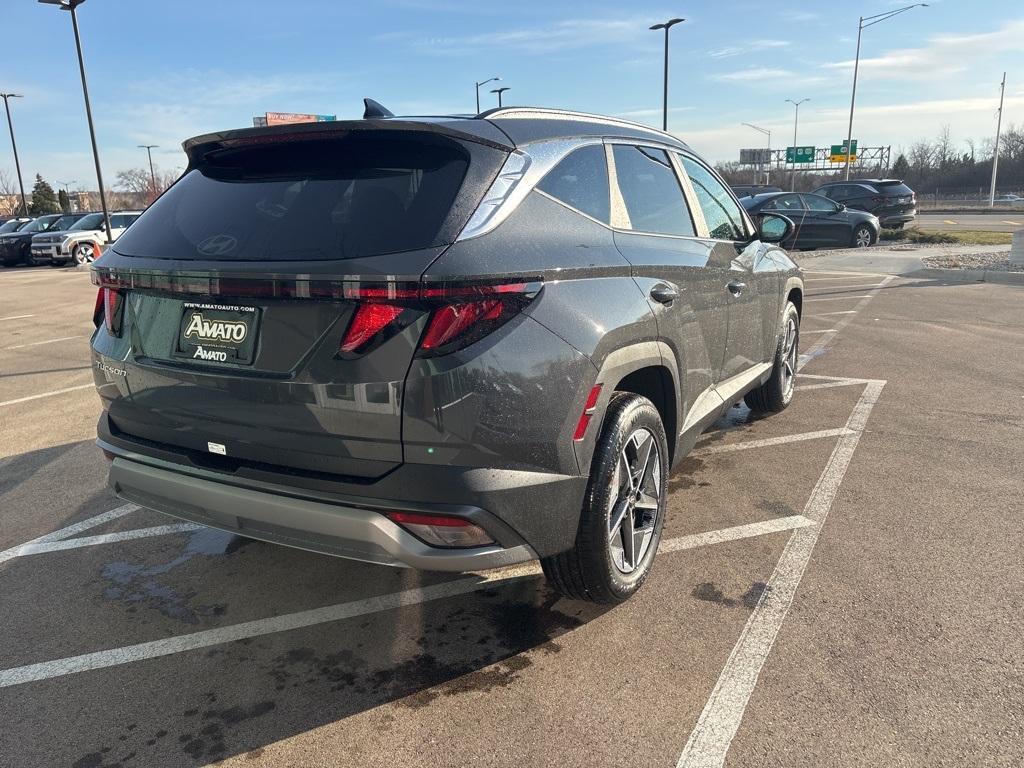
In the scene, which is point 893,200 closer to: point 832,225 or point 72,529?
point 832,225

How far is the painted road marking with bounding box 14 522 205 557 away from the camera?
3.69 meters

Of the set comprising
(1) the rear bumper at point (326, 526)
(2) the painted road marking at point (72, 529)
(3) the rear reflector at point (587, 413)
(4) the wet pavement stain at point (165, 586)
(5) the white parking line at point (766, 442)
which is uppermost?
(3) the rear reflector at point (587, 413)

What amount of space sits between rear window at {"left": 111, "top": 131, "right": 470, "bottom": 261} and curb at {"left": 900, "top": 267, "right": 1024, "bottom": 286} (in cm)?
1404

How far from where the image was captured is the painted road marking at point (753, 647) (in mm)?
2283

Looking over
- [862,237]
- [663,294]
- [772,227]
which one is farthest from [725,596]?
[862,237]

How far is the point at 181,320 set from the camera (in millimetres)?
2609

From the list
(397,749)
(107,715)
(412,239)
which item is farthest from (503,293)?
(107,715)

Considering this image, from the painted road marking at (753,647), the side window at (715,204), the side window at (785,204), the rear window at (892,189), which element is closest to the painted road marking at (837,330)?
the side window at (715,204)

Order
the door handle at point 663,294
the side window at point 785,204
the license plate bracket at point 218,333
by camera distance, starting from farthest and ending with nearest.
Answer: the side window at point 785,204 < the door handle at point 663,294 < the license plate bracket at point 218,333

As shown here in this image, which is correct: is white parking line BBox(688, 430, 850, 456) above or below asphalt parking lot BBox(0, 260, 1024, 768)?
below

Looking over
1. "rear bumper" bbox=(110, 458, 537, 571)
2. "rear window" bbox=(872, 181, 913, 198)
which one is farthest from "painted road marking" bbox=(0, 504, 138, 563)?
"rear window" bbox=(872, 181, 913, 198)

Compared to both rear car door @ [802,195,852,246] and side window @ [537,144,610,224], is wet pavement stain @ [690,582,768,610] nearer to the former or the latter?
side window @ [537,144,610,224]

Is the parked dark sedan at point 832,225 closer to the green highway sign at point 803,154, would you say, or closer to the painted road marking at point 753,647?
the painted road marking at point 753,647

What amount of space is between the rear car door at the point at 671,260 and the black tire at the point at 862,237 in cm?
1874
